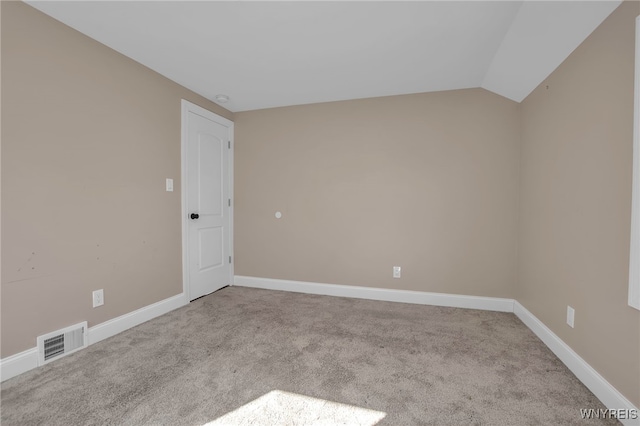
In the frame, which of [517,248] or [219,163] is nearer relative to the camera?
[517,248]

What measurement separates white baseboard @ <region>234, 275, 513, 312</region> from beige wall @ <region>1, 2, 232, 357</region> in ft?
3.85

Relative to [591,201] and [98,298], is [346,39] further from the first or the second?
[98,298]

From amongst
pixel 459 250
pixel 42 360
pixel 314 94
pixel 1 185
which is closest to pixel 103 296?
pixel 42 360

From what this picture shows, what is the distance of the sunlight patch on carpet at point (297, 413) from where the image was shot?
53.6 inches

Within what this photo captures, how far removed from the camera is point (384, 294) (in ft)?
10.5

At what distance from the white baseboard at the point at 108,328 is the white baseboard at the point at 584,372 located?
11.0ft

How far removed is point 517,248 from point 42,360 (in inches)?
162

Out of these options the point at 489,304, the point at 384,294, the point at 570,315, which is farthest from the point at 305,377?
the point at 489,304

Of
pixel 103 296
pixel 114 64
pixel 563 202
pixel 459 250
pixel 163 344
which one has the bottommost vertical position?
pixel 163 344

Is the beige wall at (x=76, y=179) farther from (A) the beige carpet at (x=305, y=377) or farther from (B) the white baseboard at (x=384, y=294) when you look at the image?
(B) the white baseboard at (x=384, y=294)

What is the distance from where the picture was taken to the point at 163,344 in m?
2.12

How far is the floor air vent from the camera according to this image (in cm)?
182

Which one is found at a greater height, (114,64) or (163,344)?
(114,64)

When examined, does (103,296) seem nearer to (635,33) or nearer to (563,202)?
(563,202)
